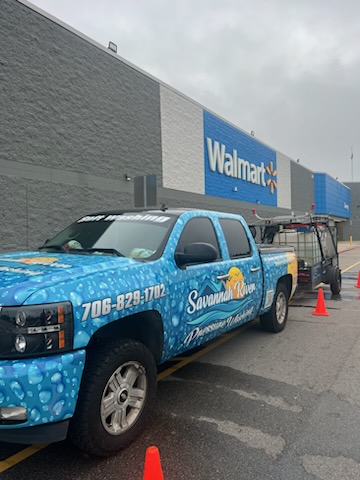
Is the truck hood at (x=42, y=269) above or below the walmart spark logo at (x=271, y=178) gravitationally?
below

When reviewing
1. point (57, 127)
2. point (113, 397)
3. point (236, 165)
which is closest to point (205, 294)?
point (113, 397)

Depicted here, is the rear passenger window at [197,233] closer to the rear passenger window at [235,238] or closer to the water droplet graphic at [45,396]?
the rear passenger window at [235,238]

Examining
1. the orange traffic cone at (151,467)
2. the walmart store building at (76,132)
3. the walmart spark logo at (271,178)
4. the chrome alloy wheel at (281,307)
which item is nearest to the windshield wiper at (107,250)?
the orange traffic cone at (151,467)

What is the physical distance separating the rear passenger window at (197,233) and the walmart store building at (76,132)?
7.18 meters

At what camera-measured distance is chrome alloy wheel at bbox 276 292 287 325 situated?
6.47 meters

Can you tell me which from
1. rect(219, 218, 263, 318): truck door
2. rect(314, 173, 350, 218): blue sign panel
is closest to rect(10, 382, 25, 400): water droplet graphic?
rect(219, 218, 263, 318): truck door

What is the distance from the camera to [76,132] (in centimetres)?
1203

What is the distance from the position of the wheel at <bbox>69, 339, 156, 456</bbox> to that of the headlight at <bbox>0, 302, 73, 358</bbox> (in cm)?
42

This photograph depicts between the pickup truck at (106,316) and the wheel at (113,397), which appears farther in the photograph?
the wheel at (113,397)

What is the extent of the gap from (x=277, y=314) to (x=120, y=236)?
3572mm

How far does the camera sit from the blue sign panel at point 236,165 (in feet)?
67.1

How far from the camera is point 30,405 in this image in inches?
94.1

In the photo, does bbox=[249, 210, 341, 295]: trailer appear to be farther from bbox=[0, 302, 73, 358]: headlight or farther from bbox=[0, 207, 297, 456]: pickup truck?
bbox=[0, 302, 73, 358]: headlight

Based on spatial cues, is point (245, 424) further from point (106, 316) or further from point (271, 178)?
point (271, 178)
